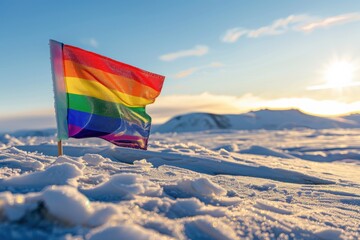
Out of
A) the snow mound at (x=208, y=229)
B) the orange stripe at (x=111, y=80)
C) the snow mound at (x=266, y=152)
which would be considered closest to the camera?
the snow mound at (x=208, y=229)

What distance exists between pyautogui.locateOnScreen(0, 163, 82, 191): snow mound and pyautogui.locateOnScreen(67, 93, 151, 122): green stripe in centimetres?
164

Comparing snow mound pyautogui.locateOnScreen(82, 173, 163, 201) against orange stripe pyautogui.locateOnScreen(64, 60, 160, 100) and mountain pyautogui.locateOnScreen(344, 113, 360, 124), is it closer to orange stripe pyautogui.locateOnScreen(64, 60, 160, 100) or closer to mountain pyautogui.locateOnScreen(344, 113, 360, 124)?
orange stripe pyautogui.locateOnScreen(64, 60, 160, 100)

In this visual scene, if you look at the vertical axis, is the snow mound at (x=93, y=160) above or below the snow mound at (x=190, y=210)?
above

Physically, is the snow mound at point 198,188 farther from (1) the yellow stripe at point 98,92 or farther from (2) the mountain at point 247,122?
(2) the mountain at point 247,122

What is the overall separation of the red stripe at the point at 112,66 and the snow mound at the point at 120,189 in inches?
87.3

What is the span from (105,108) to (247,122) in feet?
214

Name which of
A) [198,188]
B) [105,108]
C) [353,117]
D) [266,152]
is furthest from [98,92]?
[353,117]

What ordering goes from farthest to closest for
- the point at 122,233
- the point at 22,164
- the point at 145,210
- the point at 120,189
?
the point at 22,164
the point at 120,189
the point at 145,210
the point at 122,233

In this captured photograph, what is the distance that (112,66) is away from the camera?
15.8 feet

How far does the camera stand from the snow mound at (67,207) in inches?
81.4

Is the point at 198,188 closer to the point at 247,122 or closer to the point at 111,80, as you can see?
the point at 111,80

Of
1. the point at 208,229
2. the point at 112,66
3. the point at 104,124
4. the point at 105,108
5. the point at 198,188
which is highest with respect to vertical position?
the point at 112,66

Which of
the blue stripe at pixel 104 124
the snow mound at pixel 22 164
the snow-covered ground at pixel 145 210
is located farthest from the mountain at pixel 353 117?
the snow mound at pixel 22 164

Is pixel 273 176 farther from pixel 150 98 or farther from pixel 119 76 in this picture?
pixel 119 76
